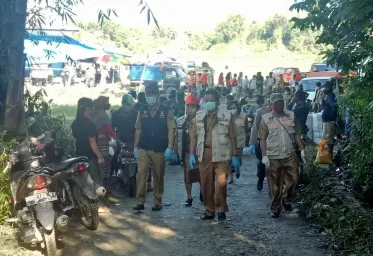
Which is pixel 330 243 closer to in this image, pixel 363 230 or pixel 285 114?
pixel 363 230

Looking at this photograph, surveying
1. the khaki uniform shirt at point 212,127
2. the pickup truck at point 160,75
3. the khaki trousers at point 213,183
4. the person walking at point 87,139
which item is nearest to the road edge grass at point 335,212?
the khaki trousers at point 213,183

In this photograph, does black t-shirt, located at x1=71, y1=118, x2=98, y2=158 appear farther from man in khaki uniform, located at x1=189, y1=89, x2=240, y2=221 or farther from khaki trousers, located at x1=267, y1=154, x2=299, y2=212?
khaki trousers, located at x1=267, y1=154, x2=299, y2=212

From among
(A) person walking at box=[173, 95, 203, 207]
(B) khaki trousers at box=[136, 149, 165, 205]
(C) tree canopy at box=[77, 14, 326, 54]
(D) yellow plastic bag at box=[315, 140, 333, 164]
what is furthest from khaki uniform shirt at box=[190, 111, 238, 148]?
(C) tree canopy at box=[77, 14, 326, 54]

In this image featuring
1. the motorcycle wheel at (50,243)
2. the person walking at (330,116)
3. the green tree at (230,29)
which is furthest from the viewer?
the green tree at (230,29)

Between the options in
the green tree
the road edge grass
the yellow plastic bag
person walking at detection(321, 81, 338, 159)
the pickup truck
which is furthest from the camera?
the green tree

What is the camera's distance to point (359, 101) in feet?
26.3

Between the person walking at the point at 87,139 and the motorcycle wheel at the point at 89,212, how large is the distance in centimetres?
69

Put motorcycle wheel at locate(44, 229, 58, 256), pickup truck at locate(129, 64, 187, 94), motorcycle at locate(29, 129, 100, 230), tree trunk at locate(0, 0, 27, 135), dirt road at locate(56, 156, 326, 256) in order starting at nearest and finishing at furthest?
motorcycle wheel at locate(44, 229, 58, 256) → dirt road at locate(56, 156, 326, 256) → motorcycle at locate(29, 129, 100, 230) → tree trunk at locate(0, 0, 27, 135) → pickup truck at locate(129, 64, 187, 94)

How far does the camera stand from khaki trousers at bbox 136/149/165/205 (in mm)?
8141

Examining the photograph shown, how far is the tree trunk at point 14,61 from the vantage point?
7.80m

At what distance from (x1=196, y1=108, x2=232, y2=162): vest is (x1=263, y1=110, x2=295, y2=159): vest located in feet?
2.03

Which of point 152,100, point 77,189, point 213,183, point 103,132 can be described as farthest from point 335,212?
point 103,132

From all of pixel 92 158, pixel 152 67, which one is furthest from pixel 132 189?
pixel 152 67

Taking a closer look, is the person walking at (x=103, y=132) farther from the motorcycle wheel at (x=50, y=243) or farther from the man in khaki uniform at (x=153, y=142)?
the motorcycle wheel at (x=50, y=243)
